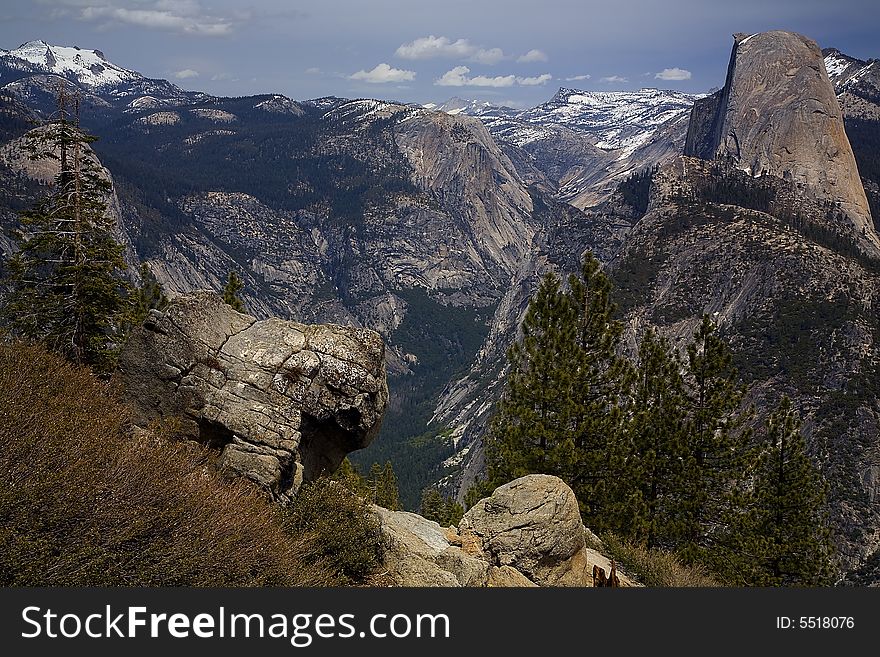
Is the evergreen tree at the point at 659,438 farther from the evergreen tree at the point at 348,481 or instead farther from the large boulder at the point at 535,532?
the evergreen tree at the point at 348,481

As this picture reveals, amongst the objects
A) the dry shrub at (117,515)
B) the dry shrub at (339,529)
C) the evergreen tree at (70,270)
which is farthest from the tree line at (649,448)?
the evergreen tree at (70,270)

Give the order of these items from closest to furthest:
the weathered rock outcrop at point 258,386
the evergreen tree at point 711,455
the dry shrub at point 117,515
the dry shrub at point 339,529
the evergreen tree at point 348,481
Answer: the dry shrub at point 117,515
the dry shrub at point 339,529
the weathered rock outcrop at point 258,386
the evergreen tree at point 348,481
the evergreen tree at point 711,455

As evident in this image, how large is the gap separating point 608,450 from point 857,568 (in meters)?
51.8

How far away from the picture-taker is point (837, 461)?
2965 inches

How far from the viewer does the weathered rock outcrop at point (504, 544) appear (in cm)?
1568

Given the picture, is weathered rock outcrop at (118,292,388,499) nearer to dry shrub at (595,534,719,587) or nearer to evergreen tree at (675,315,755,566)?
dry shrub at (595,534,719,587)

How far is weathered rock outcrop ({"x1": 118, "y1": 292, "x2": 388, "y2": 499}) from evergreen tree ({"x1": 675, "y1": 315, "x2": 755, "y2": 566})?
17.2 metres

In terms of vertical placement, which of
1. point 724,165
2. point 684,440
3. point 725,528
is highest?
point 724,165

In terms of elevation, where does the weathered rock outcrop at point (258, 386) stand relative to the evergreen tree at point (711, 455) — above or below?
above

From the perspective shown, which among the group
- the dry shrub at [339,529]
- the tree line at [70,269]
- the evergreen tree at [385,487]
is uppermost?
the tree line at [70,269]

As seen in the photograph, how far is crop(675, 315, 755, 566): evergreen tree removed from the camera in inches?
1119

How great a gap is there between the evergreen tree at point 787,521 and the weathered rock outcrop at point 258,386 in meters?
20.8

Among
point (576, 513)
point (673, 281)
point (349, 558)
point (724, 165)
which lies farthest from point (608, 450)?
point (724, 165)

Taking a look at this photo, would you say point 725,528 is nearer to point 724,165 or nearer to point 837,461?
point 837,461
